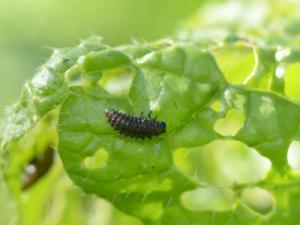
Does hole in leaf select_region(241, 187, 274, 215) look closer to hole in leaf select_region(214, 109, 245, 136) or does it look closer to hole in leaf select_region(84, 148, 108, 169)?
hole in leaf select_region(214, 109, 245, 136)

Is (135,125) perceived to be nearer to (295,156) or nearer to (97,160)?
(97,160)

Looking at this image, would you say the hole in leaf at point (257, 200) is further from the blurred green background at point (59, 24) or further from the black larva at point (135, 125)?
the blurred green background at point (59, 24)

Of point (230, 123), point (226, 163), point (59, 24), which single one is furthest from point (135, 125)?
Answer: point (59, 24)

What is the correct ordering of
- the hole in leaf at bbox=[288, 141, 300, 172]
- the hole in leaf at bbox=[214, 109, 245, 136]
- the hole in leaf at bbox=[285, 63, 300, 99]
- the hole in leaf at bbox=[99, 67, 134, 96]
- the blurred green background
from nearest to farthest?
the hole in leaf at bbox=[214, 109, 245, 136], the hole in leaf at bbox=[288, 141, 300, 172], the hole in leaf at bbox=[99, 67, 134, 96], the hole in leaf at bbox=[285, 63, 300, 99], the blurred green background

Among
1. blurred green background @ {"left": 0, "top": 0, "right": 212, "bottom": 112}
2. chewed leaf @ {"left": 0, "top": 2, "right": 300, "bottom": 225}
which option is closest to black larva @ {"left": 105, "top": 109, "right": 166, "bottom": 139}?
chewed leaf @ {"left": 0, "top": 2, "right": 300, "bottom": 225}

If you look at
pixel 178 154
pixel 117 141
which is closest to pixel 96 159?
pixel 117 141

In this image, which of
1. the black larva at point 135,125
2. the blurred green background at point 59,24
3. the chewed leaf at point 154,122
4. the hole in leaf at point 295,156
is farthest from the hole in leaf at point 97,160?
the blurred green background at point 59,24
